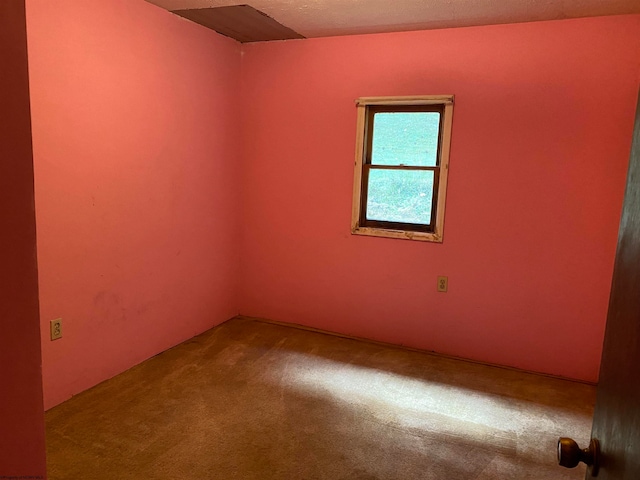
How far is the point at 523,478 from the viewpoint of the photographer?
1.96m

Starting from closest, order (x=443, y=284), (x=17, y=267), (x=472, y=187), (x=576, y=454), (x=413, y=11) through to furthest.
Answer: (x=17, y=267) < (x=576, y=454) < (x=413, y=11) < (x=472, y=187) < (x=443, y=284)

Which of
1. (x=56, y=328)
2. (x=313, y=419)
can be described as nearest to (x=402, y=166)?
(x=313, y=419)

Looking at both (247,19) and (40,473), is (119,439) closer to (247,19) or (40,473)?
(40,473)

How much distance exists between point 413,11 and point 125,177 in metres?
2.03

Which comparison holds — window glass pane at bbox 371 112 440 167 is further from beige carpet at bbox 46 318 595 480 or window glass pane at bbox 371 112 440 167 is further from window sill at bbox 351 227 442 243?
beige carpet at bbox 46 318 595 480

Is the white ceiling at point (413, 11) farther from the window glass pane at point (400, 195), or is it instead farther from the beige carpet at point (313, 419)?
the beige carpet at point (313, 419)

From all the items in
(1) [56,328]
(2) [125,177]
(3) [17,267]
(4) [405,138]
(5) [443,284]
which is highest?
(4) [405,138]

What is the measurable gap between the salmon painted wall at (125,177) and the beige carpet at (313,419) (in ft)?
1.11

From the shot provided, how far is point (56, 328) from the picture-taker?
2.36 meters

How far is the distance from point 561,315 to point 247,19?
9.53 ft

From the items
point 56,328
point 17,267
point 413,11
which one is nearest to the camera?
point 17,267

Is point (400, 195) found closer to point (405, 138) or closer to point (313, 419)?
point (405, 138)

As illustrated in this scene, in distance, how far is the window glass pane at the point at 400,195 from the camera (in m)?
3.22

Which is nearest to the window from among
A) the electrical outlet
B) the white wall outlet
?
the white wall outlet
